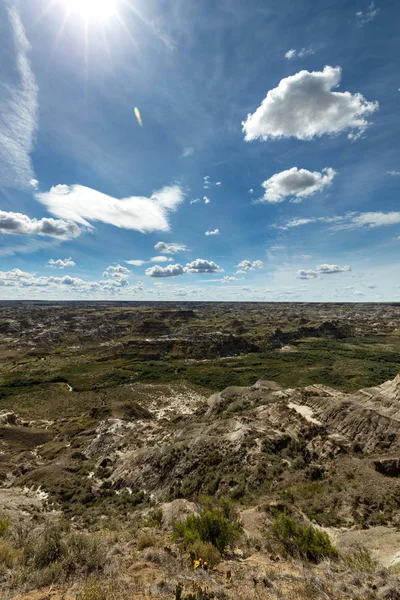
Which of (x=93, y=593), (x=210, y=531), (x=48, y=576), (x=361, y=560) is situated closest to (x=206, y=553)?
(x=210, y=531)

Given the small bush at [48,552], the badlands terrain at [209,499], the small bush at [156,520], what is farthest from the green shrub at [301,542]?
the small bush at [48,552]

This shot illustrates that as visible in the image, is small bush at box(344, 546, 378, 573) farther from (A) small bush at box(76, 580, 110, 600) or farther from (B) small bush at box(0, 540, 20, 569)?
(B) small bush at box(0, 540, 20, 569)

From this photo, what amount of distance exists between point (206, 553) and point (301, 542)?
4.20 meters

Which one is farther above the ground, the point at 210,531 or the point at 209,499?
the point at 210,531

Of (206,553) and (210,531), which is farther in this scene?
(210,531)

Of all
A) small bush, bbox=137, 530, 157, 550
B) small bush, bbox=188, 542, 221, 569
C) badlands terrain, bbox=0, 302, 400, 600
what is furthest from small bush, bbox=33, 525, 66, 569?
small bush, bbox=188, 542, 221, 569

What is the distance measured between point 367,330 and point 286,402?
162288 mm

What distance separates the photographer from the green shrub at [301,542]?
11.1 m

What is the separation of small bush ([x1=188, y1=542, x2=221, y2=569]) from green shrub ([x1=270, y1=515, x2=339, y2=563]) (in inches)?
121

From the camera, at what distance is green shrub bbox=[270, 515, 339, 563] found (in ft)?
36.5

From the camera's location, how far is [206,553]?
10328 mm

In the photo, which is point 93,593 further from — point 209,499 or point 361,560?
point 209,499

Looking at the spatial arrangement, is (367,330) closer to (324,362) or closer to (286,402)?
(324,362)

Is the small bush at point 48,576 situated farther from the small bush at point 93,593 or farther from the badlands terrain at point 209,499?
the small bush at point 93,593
